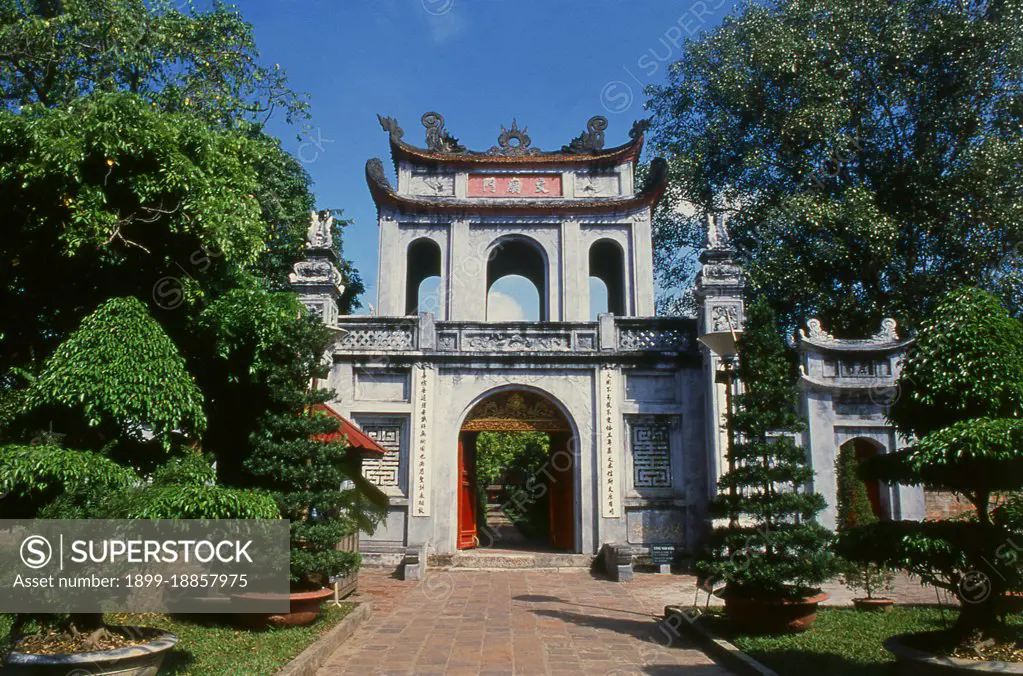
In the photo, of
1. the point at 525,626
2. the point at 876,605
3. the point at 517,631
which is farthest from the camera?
the point at 876,605

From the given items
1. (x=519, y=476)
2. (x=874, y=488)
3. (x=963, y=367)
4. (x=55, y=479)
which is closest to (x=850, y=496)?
(x=874, y=488)

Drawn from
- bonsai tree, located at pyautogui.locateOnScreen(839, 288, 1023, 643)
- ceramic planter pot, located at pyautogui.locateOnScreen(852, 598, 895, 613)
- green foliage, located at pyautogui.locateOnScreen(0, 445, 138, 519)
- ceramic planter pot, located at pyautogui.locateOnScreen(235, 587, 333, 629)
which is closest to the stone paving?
ceramic planter pot, located at pyautogui.locateOnScreen(235, 587, 333, 629)

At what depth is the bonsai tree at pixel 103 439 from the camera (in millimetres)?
4949

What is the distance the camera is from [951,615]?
8367 millimetres

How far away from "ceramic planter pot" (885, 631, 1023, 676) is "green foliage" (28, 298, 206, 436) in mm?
5335

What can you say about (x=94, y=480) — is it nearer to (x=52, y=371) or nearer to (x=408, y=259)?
(x=52, y=371)

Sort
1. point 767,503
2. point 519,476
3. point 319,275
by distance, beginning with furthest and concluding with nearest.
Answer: point 519,476
point 319,275
point 767,503

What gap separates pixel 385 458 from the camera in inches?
548

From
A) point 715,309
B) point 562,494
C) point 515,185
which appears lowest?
point 562,494

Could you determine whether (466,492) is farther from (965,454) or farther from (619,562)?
(965,454)

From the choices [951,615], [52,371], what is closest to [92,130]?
[52,371]

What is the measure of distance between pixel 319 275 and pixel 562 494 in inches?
252

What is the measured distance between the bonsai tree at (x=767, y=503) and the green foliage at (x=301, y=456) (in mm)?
4122

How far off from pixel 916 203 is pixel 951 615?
12363mm
